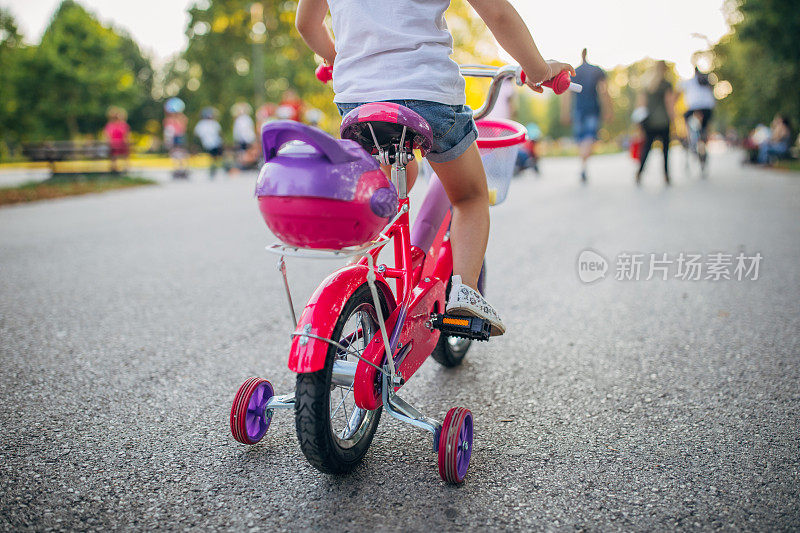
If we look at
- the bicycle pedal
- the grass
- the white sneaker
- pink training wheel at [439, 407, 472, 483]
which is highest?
the white sneaker

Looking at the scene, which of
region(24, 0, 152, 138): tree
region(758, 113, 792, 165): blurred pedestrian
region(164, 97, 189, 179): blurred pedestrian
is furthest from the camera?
region(24, 0, 152, 138): tree

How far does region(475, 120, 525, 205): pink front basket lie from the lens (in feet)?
8.81

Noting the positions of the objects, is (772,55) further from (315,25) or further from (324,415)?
(324,415)

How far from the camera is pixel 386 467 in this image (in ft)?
7.25

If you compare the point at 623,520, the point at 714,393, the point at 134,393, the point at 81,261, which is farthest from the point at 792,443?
the point at 81,261

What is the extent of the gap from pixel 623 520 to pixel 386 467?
787 millimetres

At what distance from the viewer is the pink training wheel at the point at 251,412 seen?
7.50ft

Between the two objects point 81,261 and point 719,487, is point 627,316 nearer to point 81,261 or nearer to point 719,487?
point 719,487

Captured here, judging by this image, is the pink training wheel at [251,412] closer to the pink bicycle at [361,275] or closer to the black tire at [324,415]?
the pink bicycle at [361,275]

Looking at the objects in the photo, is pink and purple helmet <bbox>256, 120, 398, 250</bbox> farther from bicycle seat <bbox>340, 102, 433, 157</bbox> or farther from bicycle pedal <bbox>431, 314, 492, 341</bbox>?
bicycle pedal <bbox>431, 314, 492, 341</bbox>

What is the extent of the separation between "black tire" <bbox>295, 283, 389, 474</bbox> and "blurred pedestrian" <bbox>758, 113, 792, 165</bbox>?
1861 cm

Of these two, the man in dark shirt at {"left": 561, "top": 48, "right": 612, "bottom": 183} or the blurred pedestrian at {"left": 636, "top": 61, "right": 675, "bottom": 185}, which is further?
the man in dark shirt at {"left": 561, "top": 48, "right": 612, "bottom": 183}

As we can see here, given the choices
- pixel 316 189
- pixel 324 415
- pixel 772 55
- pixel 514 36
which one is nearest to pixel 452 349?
pixel 324 415

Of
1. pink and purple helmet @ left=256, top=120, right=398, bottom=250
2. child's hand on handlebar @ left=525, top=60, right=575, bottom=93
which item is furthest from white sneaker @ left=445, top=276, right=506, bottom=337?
child's hand on handlebar @ left=525, top=60, right=575, bottom=93
